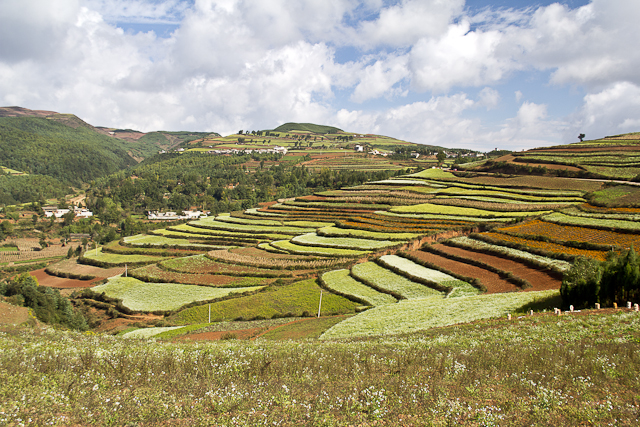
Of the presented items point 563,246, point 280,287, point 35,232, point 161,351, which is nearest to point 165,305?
point 280,287

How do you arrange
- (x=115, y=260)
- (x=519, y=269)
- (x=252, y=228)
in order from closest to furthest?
(x=519, y=269), (x=115, y=260), (x=252, y=228)

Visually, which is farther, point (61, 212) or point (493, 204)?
point (61, 212)

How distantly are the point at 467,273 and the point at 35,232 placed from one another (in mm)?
145573

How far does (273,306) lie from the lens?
122ft

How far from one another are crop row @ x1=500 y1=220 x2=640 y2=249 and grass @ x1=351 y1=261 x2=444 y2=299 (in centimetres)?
1675

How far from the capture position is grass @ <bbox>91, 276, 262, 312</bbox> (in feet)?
136

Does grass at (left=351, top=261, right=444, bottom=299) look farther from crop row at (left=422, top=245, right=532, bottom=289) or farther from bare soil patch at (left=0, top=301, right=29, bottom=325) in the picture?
bare soil patch at (left=0, top=301, right=29, bottom=325)

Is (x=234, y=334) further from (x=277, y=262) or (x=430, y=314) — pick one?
(x=277, y=262)

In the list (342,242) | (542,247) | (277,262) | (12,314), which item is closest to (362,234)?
(342,242)

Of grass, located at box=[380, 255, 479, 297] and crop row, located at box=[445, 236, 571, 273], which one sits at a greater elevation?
crop row, located at box=[445, 236, 571, 273]

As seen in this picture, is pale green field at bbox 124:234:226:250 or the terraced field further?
pale green field at bbox 124:234:226:250

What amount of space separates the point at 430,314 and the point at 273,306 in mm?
16966

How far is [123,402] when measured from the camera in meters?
8.41

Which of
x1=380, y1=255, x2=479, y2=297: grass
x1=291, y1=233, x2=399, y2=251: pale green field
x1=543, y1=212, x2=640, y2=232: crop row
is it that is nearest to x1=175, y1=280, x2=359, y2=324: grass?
x1=380, y1=255, x2=479, y2=297: grass
